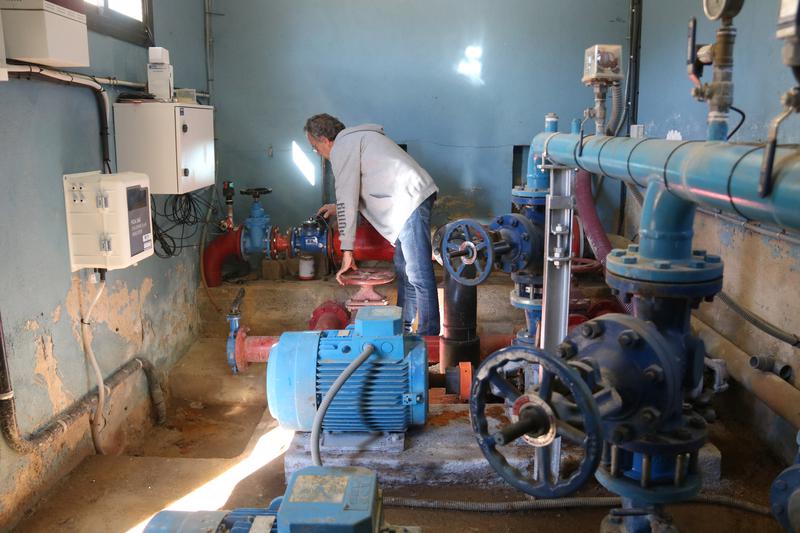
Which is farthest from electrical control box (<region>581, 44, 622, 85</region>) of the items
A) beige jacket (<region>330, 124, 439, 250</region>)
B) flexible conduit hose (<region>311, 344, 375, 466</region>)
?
beige jacket (<region>330, 124, 439, 250</region>)

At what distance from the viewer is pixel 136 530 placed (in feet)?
7.70

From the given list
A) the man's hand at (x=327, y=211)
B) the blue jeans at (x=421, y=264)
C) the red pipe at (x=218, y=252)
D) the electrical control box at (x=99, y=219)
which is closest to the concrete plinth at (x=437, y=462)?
the electrical control box at (x=99, y=219)

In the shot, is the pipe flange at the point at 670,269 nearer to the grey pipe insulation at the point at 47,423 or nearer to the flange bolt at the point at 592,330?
the flange bolt at the point at 592,330

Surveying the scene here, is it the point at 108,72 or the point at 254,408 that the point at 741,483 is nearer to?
the point at 254,408

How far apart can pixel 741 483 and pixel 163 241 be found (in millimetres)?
2853

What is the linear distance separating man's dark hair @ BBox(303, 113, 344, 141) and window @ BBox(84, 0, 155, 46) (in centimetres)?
92

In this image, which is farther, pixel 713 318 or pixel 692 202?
pixel 713 318

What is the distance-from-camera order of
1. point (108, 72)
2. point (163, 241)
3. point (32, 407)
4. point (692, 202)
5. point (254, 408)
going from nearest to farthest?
point (692, 202) < point (32, 407) < point (108, 72) < point (163, 241) < point (254, 408)

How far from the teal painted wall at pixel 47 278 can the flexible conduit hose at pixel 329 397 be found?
110 centimetres

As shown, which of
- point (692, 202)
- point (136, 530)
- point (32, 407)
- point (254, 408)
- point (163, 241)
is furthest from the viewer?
point (254, 408)

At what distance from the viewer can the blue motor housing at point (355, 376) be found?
2.47 metres

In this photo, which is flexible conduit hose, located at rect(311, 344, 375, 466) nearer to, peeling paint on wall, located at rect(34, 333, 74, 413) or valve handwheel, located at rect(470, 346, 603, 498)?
valve handwheel, located at rect(470, 346, 603, 498)

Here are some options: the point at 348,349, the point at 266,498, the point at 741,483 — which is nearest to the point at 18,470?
the point at 266,498

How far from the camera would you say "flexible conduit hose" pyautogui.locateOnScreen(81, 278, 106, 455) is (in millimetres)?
2924
